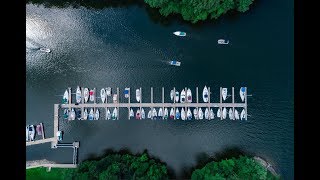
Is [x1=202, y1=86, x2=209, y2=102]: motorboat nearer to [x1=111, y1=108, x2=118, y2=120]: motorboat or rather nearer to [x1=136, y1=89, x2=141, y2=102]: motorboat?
[x1=136, y1=89, x2=141, y2=102]: motorboat

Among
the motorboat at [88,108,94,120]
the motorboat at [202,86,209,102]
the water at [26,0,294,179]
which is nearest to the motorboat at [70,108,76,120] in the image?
the water at [26,0,294,179]

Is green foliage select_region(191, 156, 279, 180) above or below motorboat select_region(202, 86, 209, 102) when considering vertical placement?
below

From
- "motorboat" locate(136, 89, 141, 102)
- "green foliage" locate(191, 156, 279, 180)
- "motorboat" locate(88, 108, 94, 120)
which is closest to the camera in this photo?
"green foliage" locate(191, 156, 279, 180)

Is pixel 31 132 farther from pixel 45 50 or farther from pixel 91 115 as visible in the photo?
pixel 45 50

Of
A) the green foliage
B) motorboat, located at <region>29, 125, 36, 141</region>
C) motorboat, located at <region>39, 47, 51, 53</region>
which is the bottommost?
the green foliage

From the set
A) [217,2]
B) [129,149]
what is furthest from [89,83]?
[217,2]

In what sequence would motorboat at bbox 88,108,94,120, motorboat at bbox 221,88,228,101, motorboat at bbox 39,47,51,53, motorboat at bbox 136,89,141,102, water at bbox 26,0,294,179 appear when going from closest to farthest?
1. motorboat at bbox 221,88,228,101
2. water at bbox 26,0,294,179
3. motorboat at bbox 136,89,141,102
4. motorboat at bbox 88,108,94,120
5. motorboat at bbox 39,47,51,53
